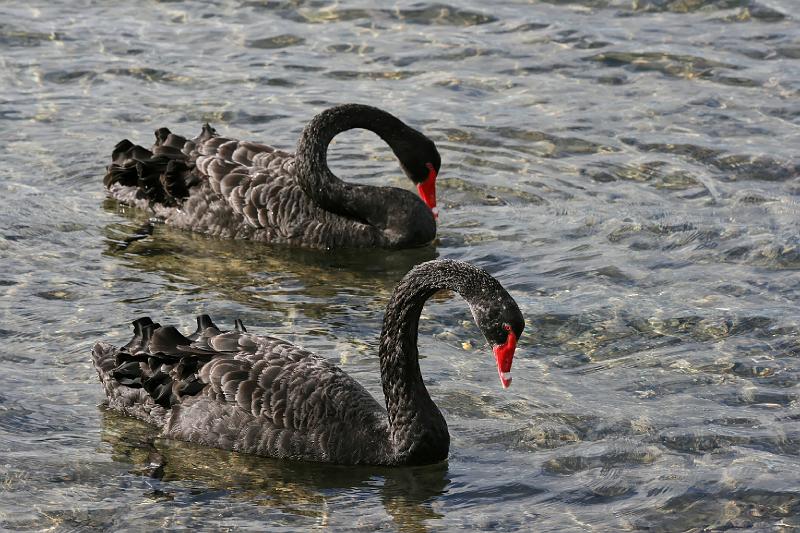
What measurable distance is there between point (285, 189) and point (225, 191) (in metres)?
0.46

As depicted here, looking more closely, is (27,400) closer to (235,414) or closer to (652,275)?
(235,414)

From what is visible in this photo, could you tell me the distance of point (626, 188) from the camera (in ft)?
38.8

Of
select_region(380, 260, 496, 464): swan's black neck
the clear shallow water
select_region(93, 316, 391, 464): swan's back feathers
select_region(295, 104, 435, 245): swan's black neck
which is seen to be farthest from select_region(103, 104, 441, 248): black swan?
select_region(380, 260, 496, 464): swan's black neck

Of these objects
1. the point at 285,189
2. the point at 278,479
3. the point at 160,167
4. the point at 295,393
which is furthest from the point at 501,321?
the point at 160,167

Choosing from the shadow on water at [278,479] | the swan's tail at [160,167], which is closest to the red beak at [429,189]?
the swan's tail at [160,167]

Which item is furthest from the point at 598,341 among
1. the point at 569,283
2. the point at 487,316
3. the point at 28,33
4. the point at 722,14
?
the point at 28,33

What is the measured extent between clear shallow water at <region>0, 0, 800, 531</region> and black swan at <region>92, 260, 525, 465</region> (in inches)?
5.1

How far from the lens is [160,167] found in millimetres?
11797

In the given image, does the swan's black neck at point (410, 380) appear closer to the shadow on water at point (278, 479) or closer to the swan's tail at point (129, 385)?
the shadow on water at point (278, 479)

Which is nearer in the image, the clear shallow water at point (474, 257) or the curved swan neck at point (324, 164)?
the clear shallow water at point (474, 257)

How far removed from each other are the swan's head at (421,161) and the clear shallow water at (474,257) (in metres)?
0.36

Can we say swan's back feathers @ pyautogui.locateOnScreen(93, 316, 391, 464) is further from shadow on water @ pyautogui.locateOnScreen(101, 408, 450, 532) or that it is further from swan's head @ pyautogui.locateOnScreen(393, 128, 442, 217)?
swan's head @ pyautogui.locateOnScreen(393, 128, 442, 217)

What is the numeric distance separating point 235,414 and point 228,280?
2707 millimetres

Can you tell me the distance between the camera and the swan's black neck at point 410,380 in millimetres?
7586
